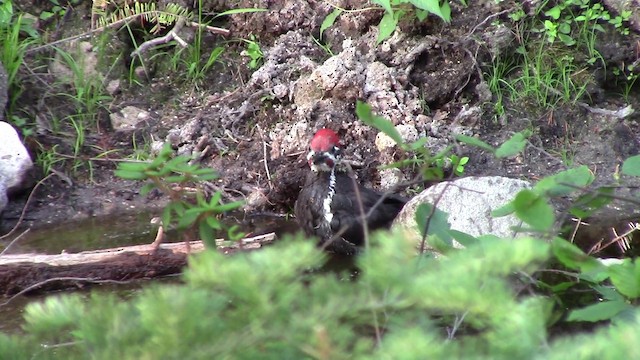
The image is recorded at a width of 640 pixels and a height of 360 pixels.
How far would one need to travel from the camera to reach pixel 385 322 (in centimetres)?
159

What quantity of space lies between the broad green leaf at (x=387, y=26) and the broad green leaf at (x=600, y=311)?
372cm

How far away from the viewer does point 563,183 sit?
7.60 feet

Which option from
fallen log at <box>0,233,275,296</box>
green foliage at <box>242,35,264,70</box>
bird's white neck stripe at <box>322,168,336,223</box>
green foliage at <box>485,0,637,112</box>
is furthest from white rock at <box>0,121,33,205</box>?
green foliage at <box>485,0,637,112</box>

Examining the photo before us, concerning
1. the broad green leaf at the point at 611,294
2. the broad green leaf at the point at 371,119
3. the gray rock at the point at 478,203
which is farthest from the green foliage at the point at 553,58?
the broad green leaf at the point at 371,119

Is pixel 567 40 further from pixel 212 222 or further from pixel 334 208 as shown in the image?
pixel 212 222

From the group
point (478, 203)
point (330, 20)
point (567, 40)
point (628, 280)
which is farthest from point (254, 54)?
point (628, 280)

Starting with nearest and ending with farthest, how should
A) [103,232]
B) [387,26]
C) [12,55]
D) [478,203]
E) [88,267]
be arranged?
[88,267] → [478,203] → [103,232] → [387,26] → [12,55]

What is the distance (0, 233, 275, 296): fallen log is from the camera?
434 centimetres

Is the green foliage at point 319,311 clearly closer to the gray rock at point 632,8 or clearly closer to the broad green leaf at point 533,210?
the broad green leaf at point 533,210

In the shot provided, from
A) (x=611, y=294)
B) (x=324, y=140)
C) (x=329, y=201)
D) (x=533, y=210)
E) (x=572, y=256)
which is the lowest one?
(x=329, y=201)

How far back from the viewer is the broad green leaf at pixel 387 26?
19.3ft

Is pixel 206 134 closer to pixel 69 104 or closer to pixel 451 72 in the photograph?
pixel 69 104

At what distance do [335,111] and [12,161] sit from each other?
80.5 inches

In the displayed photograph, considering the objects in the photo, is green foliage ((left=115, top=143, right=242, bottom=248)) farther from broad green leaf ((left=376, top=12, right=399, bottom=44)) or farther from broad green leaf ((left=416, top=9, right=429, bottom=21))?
broad green leaf ((left=416, top=9, right=429, bottom=21))
